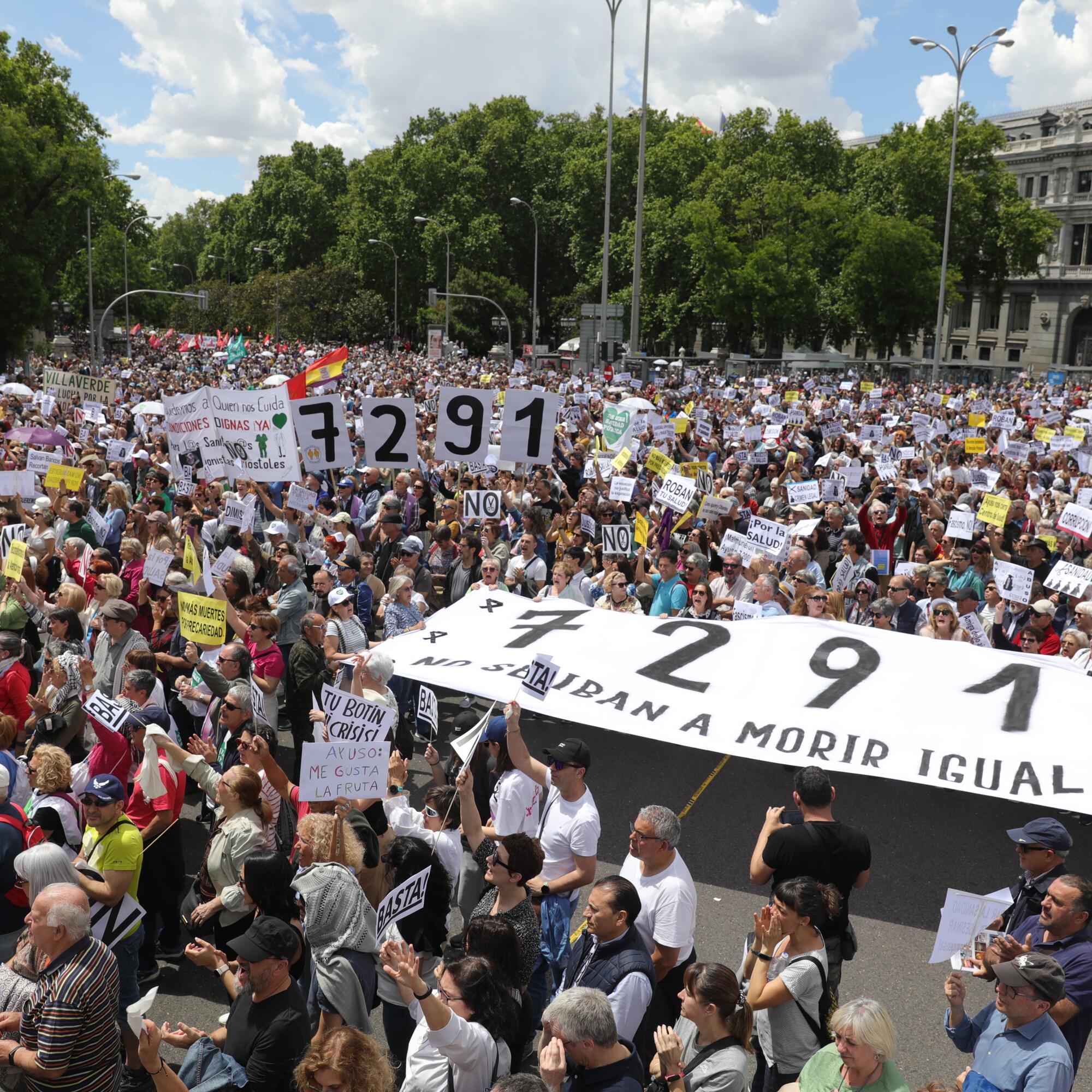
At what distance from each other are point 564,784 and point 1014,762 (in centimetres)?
276

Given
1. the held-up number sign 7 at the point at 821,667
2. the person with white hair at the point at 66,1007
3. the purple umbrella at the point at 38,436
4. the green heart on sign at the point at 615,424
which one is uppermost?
the green heart on sign at the point at 615,424

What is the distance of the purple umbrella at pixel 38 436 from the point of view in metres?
16.9

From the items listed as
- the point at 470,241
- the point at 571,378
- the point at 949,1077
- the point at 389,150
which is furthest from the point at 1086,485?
the point at 389,150

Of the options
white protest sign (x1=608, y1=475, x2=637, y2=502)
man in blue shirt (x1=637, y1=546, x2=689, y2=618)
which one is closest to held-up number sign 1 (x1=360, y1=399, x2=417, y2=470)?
white protest sign (x1=608, y1=475, x2=637, y2=502)

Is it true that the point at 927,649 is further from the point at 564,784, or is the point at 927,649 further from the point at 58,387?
the point at 58,387

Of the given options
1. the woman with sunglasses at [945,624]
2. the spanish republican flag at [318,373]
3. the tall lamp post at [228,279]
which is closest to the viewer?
the woman with sunglasses at [945,624]

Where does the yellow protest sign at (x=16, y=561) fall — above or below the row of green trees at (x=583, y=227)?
below

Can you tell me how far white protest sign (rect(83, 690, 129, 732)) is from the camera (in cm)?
598

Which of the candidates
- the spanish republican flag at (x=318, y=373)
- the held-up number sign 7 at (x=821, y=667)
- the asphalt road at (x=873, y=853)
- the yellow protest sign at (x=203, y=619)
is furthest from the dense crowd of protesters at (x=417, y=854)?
the spanish republican flag at (x=318, y=373)

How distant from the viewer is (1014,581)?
9484 mm

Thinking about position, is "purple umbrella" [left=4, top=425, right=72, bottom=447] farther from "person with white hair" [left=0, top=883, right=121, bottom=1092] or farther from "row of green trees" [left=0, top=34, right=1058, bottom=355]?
"row of green trees" [left=0, top=34, right=1058, bottom=355]

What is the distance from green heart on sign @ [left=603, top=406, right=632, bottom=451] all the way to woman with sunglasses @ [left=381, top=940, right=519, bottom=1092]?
13.7 m

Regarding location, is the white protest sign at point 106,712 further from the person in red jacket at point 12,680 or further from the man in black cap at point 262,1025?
the man in black cap at point 262,1025

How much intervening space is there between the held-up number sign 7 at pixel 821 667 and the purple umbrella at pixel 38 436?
11485 mm
